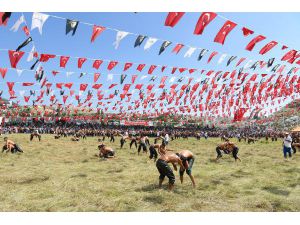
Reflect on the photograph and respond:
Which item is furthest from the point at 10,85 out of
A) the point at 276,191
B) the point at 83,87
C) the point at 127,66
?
the point at 276,191

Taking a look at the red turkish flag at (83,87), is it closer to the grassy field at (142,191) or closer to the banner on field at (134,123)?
the grassy field at (142,191)

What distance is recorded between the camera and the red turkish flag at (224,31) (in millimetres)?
13111

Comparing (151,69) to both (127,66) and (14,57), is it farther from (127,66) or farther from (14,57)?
(14,57)

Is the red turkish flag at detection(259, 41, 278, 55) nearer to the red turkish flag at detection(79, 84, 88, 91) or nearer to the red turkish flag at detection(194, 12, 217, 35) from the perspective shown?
the red turkish flag at detection(194, 12, 217, 35)

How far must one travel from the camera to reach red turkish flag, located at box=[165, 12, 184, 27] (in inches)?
460

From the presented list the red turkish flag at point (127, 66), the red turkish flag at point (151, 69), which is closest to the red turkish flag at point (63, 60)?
the red turkish flag at point (127, 66)

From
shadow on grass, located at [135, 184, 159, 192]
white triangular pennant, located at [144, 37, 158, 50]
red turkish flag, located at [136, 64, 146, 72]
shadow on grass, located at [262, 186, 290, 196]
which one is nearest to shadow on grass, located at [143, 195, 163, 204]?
shadow on grass, located at [135, 184, 159, 192]

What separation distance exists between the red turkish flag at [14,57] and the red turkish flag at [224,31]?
11.4m

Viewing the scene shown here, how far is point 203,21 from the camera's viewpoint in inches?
477

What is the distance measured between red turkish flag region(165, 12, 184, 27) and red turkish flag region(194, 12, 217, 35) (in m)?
0.96

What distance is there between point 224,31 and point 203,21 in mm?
1710

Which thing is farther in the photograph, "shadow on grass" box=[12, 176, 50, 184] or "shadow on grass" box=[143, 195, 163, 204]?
"shadow on grass" box=[12, 176, 50, 184]

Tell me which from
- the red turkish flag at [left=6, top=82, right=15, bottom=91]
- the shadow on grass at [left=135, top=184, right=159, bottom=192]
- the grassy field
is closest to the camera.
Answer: the grassy field
